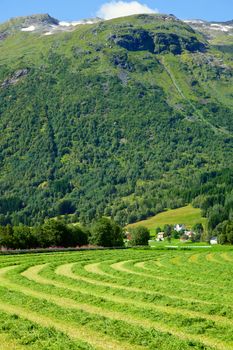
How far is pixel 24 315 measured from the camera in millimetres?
25078

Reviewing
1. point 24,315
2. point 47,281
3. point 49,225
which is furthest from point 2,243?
point 24,315

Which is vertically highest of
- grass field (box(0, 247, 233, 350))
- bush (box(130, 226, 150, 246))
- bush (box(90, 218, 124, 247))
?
grass field (box(0, 247, 233, 350))

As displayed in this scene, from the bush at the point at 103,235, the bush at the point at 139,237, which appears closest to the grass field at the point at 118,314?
the bush at the point at 103,235

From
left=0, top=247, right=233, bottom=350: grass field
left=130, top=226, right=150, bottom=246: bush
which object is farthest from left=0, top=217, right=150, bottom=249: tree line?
left=0, top=247, right=233, bottom=350: grass field

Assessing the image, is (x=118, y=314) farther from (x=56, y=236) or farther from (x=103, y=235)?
(x=103, y=235)

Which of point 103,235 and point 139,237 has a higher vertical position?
point 103,235

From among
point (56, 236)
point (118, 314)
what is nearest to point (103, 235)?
point (56, 236)

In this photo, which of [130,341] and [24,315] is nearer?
[130,341]

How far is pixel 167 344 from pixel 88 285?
16992mm

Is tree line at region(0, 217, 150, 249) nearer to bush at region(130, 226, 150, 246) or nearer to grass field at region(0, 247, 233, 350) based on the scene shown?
bush at region(130, 226, 150, 246)

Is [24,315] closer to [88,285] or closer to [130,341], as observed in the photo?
[130,341]

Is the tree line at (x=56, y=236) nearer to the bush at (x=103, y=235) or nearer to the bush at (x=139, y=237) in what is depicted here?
the bush at (x=103, y=235)

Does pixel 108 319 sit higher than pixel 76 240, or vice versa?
pixel 108 319

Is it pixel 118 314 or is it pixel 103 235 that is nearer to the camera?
pixel 118 314
